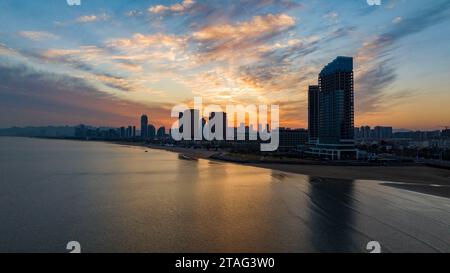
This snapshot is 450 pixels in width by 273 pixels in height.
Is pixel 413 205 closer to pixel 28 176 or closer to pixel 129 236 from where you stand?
pixel 129 236

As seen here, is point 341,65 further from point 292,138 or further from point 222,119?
point 222,119

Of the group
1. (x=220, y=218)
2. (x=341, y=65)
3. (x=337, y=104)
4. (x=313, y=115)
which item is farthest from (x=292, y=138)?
(x=220, y=218)

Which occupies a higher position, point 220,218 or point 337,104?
point 337,104

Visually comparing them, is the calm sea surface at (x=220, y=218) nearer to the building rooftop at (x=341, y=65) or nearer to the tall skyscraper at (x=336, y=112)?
the tall skyscraper at (x=336, y=112)

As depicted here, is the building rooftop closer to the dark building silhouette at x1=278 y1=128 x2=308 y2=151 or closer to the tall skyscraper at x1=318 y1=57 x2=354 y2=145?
the tall skyscraper at x1=318 y1=57 x2=354 y2=145

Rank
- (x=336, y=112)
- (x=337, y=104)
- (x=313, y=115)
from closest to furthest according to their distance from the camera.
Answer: (x=336, y=112) → (x=337, y=104) → (x=313, y=115)
